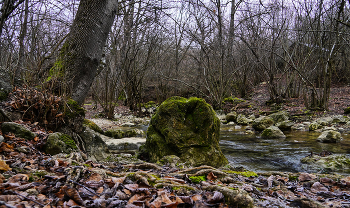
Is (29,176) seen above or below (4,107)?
below

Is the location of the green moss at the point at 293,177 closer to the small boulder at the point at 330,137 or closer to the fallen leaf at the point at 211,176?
the fallen leaf at the point at 211,176

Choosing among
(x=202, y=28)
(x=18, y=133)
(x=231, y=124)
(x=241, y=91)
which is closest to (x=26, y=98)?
(x=18, y=133)

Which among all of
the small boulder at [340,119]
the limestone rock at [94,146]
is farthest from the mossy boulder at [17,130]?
the small boulder at [340,119]

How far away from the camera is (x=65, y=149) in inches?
125

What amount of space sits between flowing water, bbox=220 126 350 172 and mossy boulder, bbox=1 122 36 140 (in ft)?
12.7

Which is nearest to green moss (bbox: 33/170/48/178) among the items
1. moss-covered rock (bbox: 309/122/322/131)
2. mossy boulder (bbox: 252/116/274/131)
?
mossy boulder (bbox: 252/116/274/131)

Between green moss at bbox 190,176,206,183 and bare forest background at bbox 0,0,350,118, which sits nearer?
green moss at bbox 190,176,206,183

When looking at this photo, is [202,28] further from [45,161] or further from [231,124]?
[45,161]

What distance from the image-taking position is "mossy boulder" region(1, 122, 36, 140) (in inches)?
119

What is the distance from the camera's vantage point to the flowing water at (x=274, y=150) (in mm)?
4742

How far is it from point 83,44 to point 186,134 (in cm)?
283

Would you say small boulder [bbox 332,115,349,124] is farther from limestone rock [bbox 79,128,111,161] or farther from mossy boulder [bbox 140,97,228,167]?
limestone rock [bbox 79,128,111,161]

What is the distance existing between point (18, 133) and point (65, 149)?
66cm

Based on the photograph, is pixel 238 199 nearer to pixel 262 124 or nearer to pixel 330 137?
pixel 330 137
